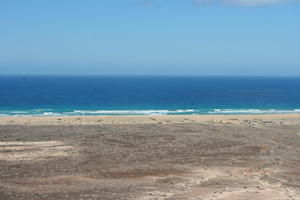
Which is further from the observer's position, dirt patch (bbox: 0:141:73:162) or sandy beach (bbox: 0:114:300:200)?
dirt patch (bbox: 0:141:73:162)

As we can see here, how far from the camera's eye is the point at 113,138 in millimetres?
39344

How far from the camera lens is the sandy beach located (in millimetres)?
23297

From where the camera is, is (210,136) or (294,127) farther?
(294,127)

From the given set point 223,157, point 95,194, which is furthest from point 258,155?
point 95,194

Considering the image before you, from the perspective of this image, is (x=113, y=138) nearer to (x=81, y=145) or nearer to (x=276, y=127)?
(x=81, y=145)

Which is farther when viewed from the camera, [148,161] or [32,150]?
[32,150]

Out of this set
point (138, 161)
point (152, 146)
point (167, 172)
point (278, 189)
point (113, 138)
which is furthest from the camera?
point (113, 138)

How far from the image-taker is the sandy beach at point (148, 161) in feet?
76.4

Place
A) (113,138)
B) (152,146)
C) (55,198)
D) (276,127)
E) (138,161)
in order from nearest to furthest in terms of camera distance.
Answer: (55,198) < (138,161) < (152,146) < (113,138) < (276,127)

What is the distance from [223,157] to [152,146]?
616cm

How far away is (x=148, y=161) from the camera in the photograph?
30.3 meters

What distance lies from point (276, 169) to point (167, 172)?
6.91 meters

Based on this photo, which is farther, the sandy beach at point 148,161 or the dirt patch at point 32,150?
the dirt patch at point 32,150

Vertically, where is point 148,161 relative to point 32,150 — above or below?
below
